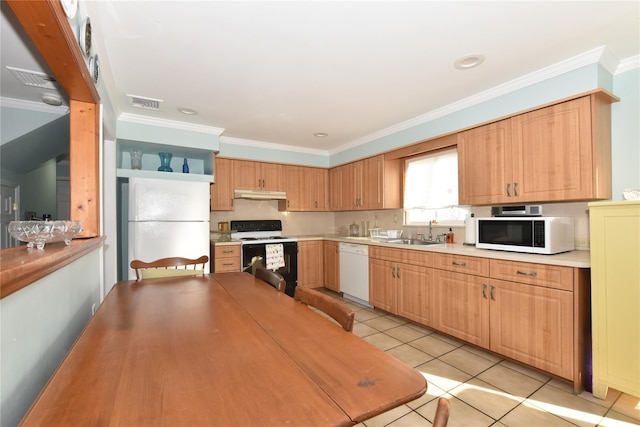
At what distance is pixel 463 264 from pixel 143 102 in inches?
138

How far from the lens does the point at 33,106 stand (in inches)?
105

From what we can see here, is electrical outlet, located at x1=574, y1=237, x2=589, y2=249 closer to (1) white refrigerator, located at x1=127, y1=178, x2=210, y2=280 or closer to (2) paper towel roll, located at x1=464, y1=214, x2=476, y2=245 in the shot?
(2) paper towel roll, located at x1=464, y1=214, x2=476, y2=245

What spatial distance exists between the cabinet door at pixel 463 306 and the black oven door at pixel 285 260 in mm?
2142

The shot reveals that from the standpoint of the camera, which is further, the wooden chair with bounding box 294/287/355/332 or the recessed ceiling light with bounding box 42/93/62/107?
the recessed ceiling light with bounding box 42/93/62/107

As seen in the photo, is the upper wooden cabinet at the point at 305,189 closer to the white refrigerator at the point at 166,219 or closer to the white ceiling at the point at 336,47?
the white refrigerator at the point at 166,219

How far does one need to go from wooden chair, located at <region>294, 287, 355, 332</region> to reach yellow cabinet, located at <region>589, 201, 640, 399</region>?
1876 mm

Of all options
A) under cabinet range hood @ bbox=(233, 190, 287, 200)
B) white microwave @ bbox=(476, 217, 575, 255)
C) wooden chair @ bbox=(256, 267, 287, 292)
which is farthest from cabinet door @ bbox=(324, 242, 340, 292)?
wooden chair @ bbox=(256, 267, 287, 292)

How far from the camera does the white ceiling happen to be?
1756 millimetres

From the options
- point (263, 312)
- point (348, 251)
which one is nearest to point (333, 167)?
point (348, 251)

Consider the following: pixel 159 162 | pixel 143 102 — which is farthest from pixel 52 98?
pixel 159 162

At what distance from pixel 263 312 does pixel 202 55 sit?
1.94 m

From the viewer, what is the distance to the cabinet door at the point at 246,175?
445cm

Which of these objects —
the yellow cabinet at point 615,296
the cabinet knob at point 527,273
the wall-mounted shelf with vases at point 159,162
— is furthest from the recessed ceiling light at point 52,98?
the yellow cabinet at point 615,296

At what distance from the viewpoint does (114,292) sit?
1755 millimetres
